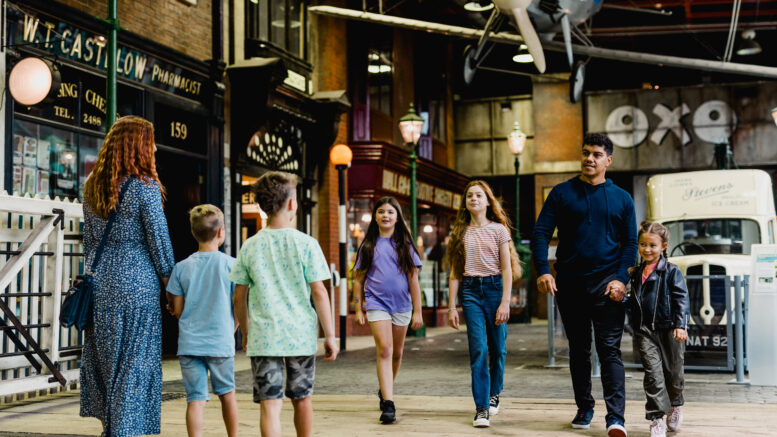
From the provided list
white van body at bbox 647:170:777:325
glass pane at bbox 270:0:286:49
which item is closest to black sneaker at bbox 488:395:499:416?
white van body at bbox 647:170:777:325

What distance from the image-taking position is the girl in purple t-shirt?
24.8ft

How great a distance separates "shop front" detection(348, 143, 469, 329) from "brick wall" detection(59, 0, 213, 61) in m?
6.11

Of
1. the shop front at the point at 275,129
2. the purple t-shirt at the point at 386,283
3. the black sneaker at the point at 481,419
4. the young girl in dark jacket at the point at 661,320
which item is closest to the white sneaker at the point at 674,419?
the young girl in dark jacket at the point at 661,320

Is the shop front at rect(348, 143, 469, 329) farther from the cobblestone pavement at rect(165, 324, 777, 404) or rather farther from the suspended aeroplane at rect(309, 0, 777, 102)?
the cobblestone pavement at rect(165, 324, 777, 404)

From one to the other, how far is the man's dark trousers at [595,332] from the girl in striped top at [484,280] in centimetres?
61

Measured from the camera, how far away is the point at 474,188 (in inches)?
297

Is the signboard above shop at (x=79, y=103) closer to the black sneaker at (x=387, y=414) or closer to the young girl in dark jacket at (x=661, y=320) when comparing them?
the black sneaker at (x=387, y=414)

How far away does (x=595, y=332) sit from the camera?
6633 mm

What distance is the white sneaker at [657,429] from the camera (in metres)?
6.38

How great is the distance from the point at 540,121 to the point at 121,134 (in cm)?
2646

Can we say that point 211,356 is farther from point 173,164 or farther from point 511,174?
point 511,174

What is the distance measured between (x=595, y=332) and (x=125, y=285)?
129 inches

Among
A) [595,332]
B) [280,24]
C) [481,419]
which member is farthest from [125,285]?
[280,24]

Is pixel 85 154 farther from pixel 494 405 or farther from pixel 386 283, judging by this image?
pixel 494 405
